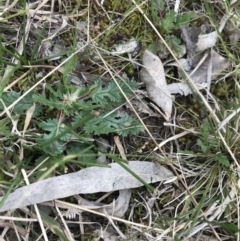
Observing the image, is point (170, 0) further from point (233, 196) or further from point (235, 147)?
point (233, 196)

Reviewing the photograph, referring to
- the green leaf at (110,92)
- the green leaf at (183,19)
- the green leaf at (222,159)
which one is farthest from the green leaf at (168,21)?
the green leaf at (222,159)

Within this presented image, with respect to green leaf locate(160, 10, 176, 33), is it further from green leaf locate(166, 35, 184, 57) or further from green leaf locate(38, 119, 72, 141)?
green leaf locate(38, 119, 72, 141)

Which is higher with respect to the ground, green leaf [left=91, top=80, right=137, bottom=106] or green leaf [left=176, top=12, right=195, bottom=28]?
green leaf [left=176, top=12, right=195, bottom=28]

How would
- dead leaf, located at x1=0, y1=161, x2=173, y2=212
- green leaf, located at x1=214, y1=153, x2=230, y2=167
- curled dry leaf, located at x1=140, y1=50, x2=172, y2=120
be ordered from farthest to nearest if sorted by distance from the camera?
curled dry leaf, located at x1=140, y1=50, x2=172, y2=120 → green leaf, located at x1=214, y1=153, x2=230, y2=167 → dead leaf, located at x1=0, y1=161, x2=173, y2=212

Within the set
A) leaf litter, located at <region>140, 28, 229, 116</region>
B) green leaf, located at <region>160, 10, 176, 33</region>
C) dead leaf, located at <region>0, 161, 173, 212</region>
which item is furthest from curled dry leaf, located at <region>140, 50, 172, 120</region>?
dead leaf, located at <region>0, 161, 173, 212</region>

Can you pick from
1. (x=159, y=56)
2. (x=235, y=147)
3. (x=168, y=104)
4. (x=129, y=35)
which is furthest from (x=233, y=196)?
(x=129, y=35)

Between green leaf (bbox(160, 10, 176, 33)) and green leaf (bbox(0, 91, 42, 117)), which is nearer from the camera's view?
green leaf (bbox(0, 91, 42, 117))
